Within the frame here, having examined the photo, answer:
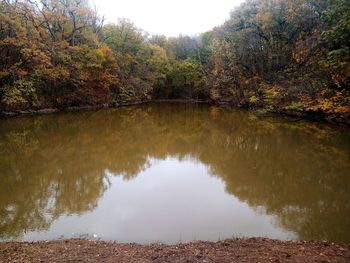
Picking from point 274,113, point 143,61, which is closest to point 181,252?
point 274,113

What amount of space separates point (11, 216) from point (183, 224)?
14.0ft

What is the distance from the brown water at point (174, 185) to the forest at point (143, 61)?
5.64 meters

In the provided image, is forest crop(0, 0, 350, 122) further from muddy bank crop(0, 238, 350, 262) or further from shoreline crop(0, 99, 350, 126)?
muddy bank crop(0, 238, 350, 262)

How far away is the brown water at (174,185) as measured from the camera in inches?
311

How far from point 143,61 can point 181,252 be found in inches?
1716

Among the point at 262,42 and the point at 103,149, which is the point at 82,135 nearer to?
the point at 103,149

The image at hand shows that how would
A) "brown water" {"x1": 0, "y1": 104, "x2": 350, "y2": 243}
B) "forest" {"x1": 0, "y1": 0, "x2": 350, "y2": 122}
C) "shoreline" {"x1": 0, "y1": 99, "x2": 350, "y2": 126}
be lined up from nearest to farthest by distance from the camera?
"brown water" {"x1": 0, "y1": 104, "x2": 350, "y2": 243} < "shoreline" {"x1": 0, "y1": 99, "x2": 350, "y2": 126} < "forest" {"x1": 0, "y1": 0, "x2": 350, "y2": 122}

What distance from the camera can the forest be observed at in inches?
966

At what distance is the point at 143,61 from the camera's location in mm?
47562

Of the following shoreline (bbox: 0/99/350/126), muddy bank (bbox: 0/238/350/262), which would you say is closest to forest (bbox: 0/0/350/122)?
shoreline (bbox: 0/99/350/126)

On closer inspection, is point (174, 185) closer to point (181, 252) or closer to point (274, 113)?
point (181, 252)

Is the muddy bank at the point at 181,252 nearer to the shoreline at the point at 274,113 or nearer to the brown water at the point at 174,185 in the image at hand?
the brown water at the point at 174,185

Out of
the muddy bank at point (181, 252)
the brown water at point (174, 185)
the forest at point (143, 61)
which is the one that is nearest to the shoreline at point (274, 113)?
the forest at point (143, 61)

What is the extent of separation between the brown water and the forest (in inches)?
222
